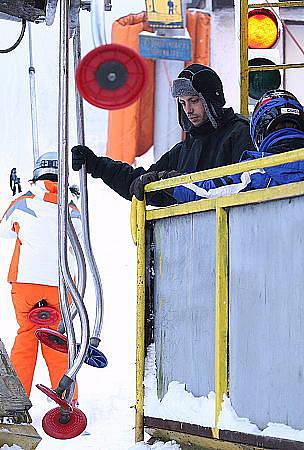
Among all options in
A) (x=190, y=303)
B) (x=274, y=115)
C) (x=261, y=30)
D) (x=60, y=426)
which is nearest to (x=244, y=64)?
(x=261, y=30)

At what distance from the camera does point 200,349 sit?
10.6 feet

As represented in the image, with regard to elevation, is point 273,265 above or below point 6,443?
above

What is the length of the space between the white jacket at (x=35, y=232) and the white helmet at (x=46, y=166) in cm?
10

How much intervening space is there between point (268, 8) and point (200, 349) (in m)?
2.17

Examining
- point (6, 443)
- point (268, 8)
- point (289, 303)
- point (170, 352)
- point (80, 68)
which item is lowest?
point (6, 443)

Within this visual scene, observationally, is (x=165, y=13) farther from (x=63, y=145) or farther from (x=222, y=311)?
(x=222, y=311)

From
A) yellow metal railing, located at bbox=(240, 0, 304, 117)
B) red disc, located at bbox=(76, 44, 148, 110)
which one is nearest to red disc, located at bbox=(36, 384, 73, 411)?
red disc, located at bbox=(76, 44, 148, 110)

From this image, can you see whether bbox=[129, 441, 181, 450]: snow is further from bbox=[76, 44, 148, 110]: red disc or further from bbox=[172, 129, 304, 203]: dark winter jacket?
bbox=[76, 44, 148, 110]: red disc

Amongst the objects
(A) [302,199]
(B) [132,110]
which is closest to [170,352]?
(A) [302,199]

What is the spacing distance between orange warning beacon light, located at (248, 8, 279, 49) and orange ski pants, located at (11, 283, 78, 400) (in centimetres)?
214

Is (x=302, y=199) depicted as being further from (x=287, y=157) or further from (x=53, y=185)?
(x=53, y=185)

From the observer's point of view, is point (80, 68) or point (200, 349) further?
point (200, 349)

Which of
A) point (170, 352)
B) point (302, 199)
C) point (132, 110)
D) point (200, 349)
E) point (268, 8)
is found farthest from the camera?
point (132, 110)

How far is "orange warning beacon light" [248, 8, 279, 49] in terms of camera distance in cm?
471
